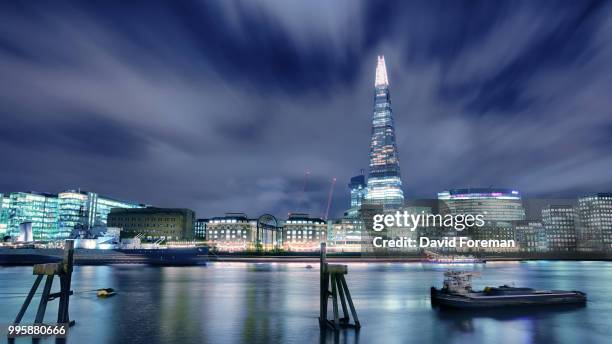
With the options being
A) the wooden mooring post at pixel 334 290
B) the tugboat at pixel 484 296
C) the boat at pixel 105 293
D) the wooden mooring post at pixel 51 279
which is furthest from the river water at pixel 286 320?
the wooden mooring post at pixel 51 279

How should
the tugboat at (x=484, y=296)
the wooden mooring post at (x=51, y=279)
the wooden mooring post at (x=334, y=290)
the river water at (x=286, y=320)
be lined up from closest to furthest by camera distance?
the wooden mooring post at (x=51, y=279)
the wooden mooring post at (x=334, y=290)
the river water at (x=286, y=320)
the tugboat at (x=484, y=296)

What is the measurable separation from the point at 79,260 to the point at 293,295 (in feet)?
398

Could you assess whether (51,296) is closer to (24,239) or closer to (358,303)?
(358,303)

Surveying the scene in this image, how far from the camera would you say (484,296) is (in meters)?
53.2

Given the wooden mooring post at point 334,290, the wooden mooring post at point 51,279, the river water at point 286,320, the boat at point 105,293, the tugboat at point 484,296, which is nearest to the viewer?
the wooden mooring post at point 51,279

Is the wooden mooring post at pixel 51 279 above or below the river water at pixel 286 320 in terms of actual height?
above

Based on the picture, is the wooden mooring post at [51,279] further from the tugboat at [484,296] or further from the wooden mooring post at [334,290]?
the tugboat at [484,296]

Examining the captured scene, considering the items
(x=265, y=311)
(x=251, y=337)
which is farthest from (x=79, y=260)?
(x=251, y=337)

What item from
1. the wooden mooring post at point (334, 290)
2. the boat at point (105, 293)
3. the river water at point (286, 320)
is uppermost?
the wooden mooring post at point (334, 290)

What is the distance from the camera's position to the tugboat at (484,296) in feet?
170

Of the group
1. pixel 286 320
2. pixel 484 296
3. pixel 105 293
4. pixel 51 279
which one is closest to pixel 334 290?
pixel 286 320

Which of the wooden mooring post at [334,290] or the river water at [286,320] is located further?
the river water at [286,320]

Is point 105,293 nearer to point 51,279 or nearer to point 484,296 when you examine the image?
point 51,279


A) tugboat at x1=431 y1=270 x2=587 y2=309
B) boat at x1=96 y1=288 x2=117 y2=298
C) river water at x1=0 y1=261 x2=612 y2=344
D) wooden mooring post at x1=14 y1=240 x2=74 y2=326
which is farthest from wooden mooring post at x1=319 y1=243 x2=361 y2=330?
boat at x1=96 y1=288 x2=117 y2=298
